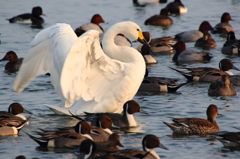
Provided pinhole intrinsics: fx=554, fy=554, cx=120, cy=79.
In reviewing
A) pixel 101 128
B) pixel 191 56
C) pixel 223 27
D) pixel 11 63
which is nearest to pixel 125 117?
pixel 101 128

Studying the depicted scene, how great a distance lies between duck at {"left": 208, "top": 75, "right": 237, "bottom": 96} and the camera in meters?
11.0

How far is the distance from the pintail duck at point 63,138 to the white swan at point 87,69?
47 cm

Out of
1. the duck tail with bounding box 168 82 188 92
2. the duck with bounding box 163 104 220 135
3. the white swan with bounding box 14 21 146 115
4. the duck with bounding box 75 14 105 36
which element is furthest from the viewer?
the duck with bounding box 75 14 105 36

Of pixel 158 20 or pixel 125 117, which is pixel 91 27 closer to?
pixel 158 20

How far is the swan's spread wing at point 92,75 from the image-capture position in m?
7.44

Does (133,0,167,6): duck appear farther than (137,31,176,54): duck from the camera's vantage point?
Yes

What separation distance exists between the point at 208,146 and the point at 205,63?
7.20m

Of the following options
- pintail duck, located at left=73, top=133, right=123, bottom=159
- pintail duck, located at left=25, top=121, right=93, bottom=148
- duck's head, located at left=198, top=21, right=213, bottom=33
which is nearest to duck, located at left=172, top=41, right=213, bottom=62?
duck's head, located at left=198, top=21, right=213, bottom=33

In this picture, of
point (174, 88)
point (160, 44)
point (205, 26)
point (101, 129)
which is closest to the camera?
point (101, 129)

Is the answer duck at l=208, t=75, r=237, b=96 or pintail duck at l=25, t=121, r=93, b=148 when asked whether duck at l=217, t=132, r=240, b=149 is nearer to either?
pintail duck at l=25, t=121, r=93, b=148

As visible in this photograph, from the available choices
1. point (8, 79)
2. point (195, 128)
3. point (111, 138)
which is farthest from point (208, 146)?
point (8, 79)

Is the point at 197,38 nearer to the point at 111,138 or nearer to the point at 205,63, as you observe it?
the point at 205,63

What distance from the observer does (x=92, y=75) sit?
28.5 feet

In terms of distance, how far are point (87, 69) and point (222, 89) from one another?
373cm
